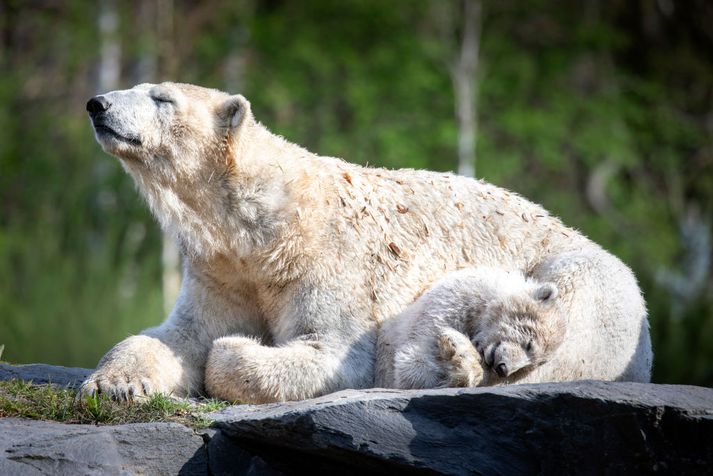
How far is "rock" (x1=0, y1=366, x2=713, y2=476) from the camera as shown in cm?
370

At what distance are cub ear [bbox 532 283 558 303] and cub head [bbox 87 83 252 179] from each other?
1.63m

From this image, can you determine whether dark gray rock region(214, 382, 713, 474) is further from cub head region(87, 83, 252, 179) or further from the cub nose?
cub head region(87, 83, 252, 179)

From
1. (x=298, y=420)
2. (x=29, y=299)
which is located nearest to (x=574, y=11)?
(x=29, y=299)

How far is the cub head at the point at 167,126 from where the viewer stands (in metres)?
4.60

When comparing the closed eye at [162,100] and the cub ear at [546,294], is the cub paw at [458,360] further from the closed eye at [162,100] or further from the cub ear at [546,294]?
the closed eye at [162,100]

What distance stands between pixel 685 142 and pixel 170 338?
54.2 feet

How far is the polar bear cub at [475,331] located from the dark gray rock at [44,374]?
164 cm

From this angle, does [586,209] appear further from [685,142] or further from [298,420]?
[298,420]

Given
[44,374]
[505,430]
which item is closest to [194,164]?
[44,374]

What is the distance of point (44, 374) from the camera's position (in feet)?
16.9

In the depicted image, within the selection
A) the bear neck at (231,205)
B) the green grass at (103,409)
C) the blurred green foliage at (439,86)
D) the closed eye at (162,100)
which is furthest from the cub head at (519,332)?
the blurred green foliage at (439,86)

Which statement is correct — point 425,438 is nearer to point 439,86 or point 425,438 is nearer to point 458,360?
point 458,360

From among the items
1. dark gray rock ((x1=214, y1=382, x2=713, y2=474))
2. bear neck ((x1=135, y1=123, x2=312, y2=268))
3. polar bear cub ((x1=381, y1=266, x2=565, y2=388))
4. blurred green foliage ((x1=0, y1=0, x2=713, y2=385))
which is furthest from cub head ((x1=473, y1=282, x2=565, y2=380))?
blurred green foliage ((x1=0, y1=0, x2=713, y2=385))

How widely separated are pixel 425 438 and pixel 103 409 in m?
1.37
